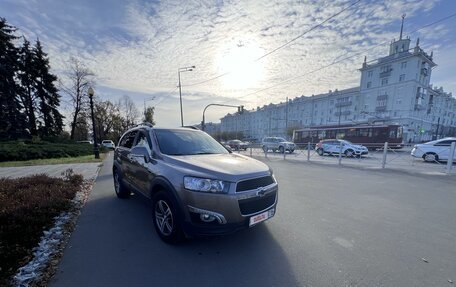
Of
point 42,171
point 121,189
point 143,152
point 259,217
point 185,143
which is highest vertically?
point 185,143

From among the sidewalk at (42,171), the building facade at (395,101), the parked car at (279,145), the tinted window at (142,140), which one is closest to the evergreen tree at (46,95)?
the sidewalk at (42,171)

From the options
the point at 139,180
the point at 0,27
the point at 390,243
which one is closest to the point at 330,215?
the point at 390,243

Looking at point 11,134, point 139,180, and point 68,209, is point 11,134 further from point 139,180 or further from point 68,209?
point 139,180

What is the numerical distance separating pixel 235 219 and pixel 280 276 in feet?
2.80

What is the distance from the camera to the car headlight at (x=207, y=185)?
2787 millimetres

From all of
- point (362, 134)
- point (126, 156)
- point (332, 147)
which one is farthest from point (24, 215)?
point (362, 134)

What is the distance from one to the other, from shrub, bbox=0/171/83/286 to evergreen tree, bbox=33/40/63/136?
114ft

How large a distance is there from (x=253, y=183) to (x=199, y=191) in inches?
31.1

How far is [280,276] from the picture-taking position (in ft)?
8.27

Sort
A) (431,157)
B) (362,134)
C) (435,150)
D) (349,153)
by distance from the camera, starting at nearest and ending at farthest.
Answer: (435,150) → (431,157) → (349,153) → (362,134)

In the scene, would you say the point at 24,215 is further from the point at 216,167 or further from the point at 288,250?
the point at 288,250

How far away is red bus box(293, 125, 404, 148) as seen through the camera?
81.9ft

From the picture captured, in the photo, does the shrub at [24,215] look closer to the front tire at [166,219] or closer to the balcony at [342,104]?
the front tire at [166,219]

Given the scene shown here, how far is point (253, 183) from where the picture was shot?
3.00 metres
